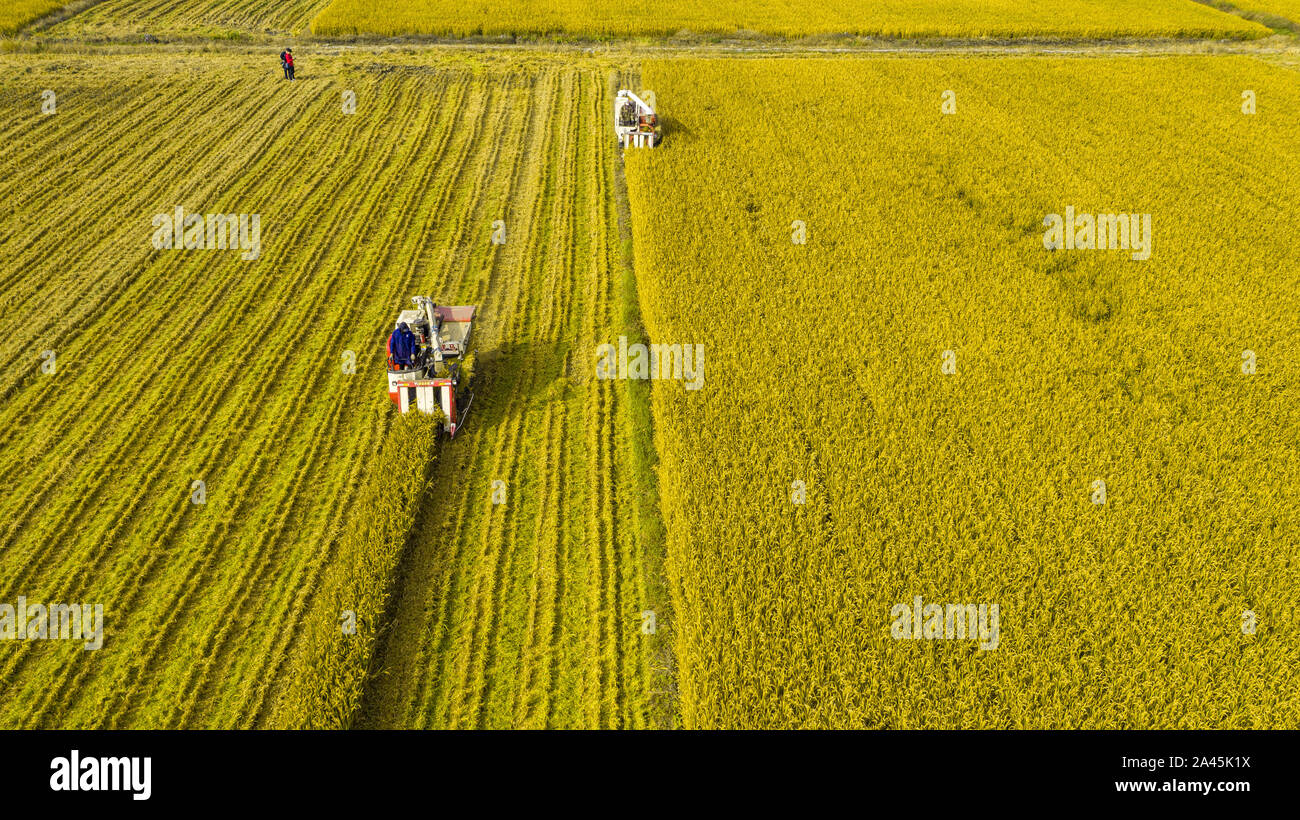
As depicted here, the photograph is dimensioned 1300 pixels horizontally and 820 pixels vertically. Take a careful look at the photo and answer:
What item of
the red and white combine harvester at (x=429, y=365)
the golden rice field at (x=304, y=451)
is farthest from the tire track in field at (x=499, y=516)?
the red and white combine harvester at (x=429, y=365)

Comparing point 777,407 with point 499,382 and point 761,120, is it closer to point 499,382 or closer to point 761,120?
point 499,382

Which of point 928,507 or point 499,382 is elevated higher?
point 499,382

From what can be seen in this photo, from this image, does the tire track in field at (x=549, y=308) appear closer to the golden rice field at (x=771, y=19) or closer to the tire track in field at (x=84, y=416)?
the tire track in field at (x=84, y=416)

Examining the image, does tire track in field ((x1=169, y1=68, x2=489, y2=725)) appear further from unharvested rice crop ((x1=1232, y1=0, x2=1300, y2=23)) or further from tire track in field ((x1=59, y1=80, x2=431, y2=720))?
unharvested rice crop ((x1=1232, y1=0, x2=1300, y2=23))

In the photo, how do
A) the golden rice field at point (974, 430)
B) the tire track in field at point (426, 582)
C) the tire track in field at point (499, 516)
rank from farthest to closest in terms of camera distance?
the tire track in field at point (499, 516), the tire track in field at point (426, 582), the golden rice field at point (974, 430)

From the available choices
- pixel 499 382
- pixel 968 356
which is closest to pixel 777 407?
pixel 968 356
